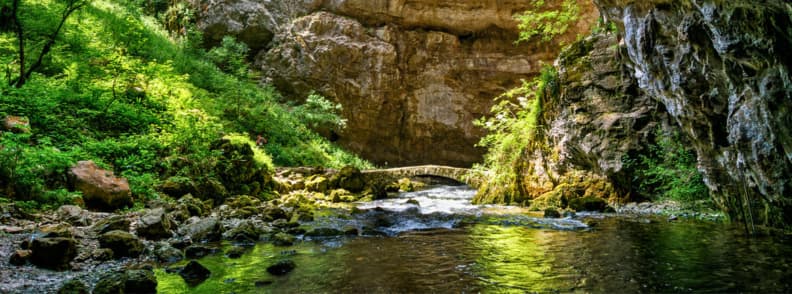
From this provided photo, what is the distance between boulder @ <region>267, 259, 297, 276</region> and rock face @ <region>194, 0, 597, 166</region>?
68.9ft

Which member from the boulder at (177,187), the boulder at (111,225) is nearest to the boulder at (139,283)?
the boulder at (111,225)

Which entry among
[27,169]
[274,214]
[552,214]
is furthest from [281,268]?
[552,214]

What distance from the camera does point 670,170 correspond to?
7.56m

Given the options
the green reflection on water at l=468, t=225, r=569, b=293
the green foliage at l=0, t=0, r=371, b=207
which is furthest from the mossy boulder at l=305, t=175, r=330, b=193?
the green reflection on water at l=468, t=225, r=569, b=293

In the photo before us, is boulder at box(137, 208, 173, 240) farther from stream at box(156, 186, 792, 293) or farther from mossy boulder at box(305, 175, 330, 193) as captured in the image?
mossy boulder at box(305, 175, 330, 193)

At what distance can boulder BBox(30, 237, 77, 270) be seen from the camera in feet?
12.7

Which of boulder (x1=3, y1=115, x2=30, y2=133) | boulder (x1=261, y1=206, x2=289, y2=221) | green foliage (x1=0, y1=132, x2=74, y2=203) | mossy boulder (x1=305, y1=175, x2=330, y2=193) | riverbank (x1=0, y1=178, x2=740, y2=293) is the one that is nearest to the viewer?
riverbank (x1=0, y1=178, x2=740, y2=293)

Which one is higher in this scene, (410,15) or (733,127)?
(410,15)

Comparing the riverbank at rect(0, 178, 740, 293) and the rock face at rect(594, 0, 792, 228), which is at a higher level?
the rock face at rect(594, 0, 792, 228)

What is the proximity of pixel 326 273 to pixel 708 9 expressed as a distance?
4587 mm

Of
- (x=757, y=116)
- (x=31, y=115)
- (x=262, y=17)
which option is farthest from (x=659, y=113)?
(x=262, y=17)

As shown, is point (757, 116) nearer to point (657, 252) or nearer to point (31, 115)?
point (657, 252)

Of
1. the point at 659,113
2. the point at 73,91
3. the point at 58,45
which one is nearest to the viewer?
the point at 659,113

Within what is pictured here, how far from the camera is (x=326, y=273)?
419 centimetres
